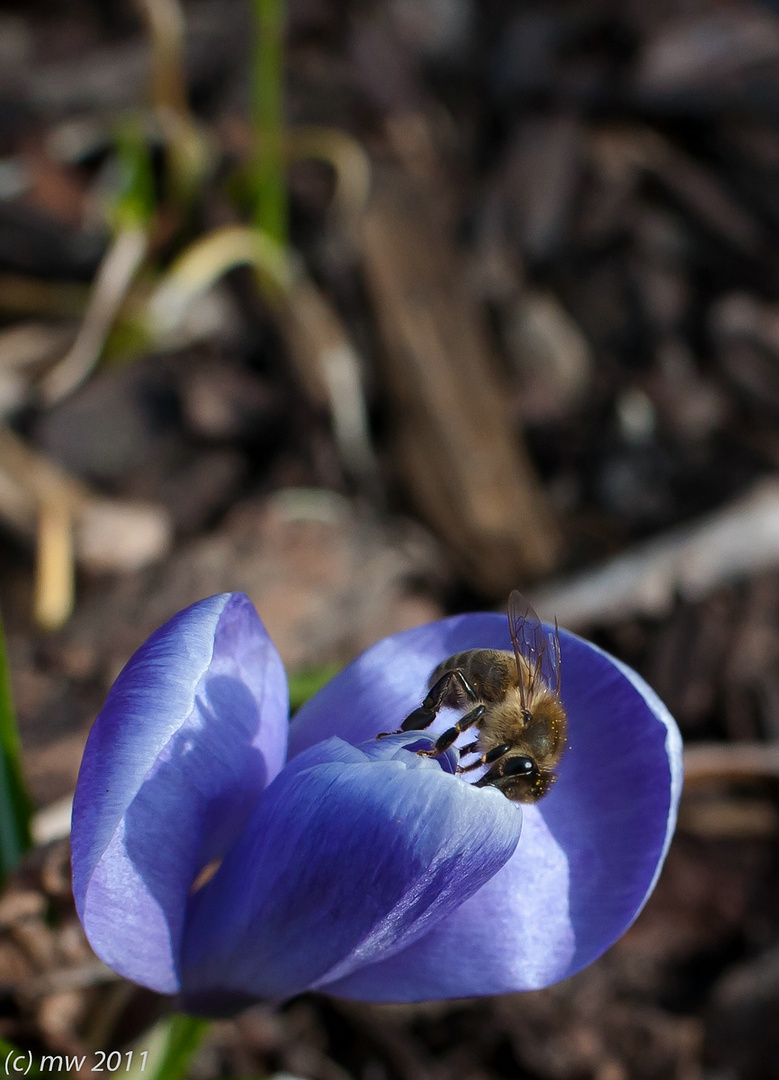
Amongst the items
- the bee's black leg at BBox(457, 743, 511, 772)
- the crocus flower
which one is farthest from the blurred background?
the bee's black leg at BBox(457, 743, 511, 772)

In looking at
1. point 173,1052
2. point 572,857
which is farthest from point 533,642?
point 173,1052

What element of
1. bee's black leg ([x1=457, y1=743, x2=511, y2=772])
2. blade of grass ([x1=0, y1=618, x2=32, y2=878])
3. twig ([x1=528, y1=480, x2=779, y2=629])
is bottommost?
twig ([x1=528, y1=480, x2=779, y2=629])

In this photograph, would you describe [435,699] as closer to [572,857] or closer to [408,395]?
[572,857]

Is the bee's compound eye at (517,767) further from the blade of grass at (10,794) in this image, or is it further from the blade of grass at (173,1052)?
the blade of grass at (10,794)

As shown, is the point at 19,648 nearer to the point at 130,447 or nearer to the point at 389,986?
the point at 130,447

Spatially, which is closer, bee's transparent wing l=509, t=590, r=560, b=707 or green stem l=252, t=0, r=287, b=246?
bee's transparent wing l=509, t=590, r=560, b=707

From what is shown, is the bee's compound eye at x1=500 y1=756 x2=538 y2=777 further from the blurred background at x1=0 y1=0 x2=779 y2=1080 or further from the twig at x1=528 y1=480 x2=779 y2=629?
the twig at x1=528 y1=480 x2=779 y2=629

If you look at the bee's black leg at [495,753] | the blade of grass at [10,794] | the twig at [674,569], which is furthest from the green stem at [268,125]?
the bee's black leg at [495,753]
